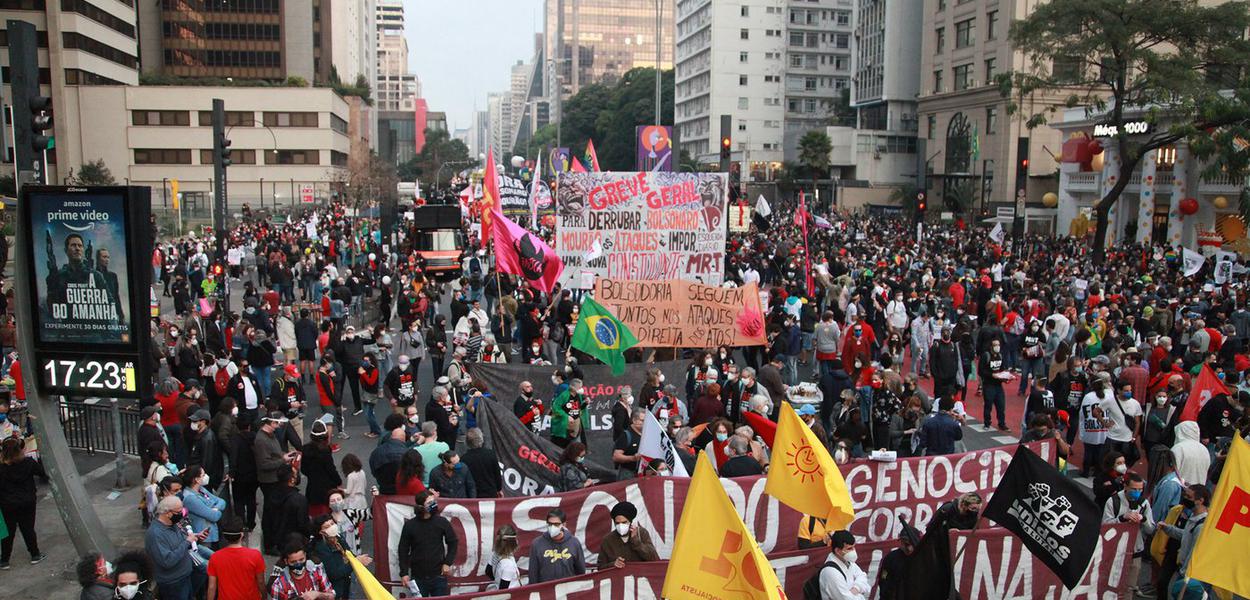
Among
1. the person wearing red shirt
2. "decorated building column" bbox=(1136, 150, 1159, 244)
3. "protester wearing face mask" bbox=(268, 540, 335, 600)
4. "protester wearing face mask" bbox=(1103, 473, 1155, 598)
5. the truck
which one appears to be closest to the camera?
"protester wearing face mask" bbox=(268, 540, 335, 600)

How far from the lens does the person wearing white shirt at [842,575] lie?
734 centimetres

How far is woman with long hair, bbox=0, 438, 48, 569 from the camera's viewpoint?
371 inches

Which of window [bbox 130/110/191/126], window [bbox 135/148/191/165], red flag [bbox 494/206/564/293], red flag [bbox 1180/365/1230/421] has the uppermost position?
window [bbox 130/110/191/126]

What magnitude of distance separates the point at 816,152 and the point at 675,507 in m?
75.2

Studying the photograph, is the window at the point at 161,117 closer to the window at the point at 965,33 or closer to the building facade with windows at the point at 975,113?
the building facade with windows at the point at 975,113

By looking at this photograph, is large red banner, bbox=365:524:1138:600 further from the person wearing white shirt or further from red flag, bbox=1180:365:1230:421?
red flag, bbox=1180:365:1230:421

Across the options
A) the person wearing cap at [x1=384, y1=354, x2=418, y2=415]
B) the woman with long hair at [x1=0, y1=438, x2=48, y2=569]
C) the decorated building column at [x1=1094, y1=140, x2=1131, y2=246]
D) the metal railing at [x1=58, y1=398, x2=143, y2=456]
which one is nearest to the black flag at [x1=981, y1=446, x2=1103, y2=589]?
the person wearing cap at [x1=384, y1=354, x2=418, y2=415]

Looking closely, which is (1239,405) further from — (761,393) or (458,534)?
(458,534)

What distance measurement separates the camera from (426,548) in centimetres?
830

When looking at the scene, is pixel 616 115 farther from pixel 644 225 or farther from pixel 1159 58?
pixel 644 225

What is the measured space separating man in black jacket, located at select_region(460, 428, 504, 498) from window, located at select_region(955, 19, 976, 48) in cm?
6162

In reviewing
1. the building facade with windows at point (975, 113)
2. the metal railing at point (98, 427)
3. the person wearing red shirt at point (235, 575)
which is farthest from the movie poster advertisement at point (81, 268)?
the building facade with windows at point (975, 113)

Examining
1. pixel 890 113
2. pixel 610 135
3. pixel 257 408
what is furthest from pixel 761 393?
pixel 610 135

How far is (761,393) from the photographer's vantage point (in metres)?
13.1
